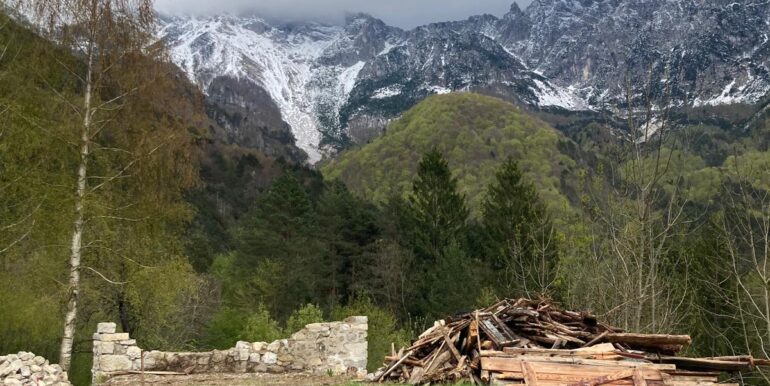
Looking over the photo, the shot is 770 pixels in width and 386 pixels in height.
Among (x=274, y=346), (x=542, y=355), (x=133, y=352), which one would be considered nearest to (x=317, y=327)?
(x=274, y=346)

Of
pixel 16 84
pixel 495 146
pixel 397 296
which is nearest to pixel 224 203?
pixel 495 146

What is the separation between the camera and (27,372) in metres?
11.2

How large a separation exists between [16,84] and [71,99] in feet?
3.69

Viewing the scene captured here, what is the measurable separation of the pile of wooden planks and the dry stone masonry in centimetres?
640

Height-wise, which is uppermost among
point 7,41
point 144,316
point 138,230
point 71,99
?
point 7,41

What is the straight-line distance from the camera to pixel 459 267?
1366 inches

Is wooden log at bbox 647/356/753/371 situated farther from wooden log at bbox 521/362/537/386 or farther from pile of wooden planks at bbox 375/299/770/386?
wooden log at bbox 521/362/537/386

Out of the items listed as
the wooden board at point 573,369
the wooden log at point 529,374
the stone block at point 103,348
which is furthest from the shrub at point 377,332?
the wooden log at point 529,374

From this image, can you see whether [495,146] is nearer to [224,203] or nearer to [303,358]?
[224,203]

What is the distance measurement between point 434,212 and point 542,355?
36789 millimetres

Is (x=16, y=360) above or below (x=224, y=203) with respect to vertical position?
below

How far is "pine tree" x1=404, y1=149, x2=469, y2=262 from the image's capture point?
1732 inches

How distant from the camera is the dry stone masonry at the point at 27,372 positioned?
10.9 m

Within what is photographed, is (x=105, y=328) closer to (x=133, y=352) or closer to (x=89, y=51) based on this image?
(x=133, y=352)
